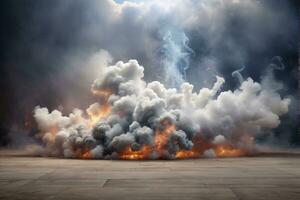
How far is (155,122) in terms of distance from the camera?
1941 inches

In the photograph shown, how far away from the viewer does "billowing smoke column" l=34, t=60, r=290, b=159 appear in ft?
160

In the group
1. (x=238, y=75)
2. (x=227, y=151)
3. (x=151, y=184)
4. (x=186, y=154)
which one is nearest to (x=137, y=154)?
(x=186, y=154)

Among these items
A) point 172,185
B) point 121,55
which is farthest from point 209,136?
point 172,185

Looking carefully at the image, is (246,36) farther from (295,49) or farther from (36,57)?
(36,57)

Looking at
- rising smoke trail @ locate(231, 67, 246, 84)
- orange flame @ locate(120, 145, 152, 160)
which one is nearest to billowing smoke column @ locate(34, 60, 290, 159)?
orange flame @ locate(120, 145, 152, 160)

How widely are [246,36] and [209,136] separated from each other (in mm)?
22755

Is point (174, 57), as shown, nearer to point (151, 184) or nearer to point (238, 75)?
point (238, 75)

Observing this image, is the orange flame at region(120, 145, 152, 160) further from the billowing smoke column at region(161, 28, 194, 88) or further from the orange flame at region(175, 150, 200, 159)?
the billowing smoke column at region(161, 28, 194, 88)

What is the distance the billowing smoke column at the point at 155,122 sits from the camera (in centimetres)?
4866

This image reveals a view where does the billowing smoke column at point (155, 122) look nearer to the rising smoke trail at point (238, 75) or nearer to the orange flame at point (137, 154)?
the orange flame at point (137, 154)

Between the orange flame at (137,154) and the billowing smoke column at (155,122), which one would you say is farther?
the billowing smoke column at (155,122)

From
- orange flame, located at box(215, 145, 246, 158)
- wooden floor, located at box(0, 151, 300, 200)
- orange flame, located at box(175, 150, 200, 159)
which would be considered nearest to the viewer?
wooden floor, located at box(0, 151, 300, 200)

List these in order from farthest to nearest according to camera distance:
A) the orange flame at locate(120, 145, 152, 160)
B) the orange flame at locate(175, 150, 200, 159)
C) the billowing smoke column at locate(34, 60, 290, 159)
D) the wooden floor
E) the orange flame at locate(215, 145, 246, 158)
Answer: the orange flame at locate(215, 145, 246, 158), the orange flame at locate(175, 150, 200, 159), the billowing smoke column at locate(34, 60, 290, 159), the orange flame at locate(120, 145, 152, 160), the wooden floor

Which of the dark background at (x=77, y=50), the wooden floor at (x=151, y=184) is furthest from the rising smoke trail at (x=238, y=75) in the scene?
the wooden floor at (x=151, y=184)
